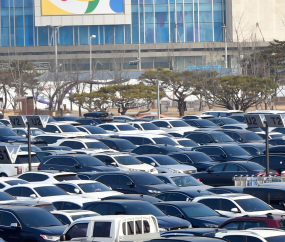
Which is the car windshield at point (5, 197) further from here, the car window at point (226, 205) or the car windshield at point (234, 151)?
the car windshield at point (234, 151)

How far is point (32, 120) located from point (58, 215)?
9.16 m

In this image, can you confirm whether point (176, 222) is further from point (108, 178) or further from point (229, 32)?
point (229, 32)

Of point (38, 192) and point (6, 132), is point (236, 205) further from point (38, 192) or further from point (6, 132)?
point (6, 132)

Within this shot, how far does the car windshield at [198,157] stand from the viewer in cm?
2466

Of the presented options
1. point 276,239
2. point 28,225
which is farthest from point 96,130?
point 276,239

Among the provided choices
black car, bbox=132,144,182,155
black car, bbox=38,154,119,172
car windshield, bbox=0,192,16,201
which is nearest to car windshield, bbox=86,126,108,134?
black car, bbox=132,144,182,155

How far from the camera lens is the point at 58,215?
45.9 feet

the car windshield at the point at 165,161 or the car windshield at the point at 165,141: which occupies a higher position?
the car windshield at the point at 165,141

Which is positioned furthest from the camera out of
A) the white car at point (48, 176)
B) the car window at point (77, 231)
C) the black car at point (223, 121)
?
the black car at point (223, 121)

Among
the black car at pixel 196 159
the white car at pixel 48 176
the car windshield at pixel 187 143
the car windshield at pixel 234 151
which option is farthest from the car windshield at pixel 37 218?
the car windshield at pixel 187 143

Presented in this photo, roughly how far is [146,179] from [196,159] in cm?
596

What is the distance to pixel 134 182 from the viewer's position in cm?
1892

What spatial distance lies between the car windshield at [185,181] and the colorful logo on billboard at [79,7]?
72035mm

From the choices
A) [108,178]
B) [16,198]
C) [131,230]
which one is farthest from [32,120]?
[131,230]
